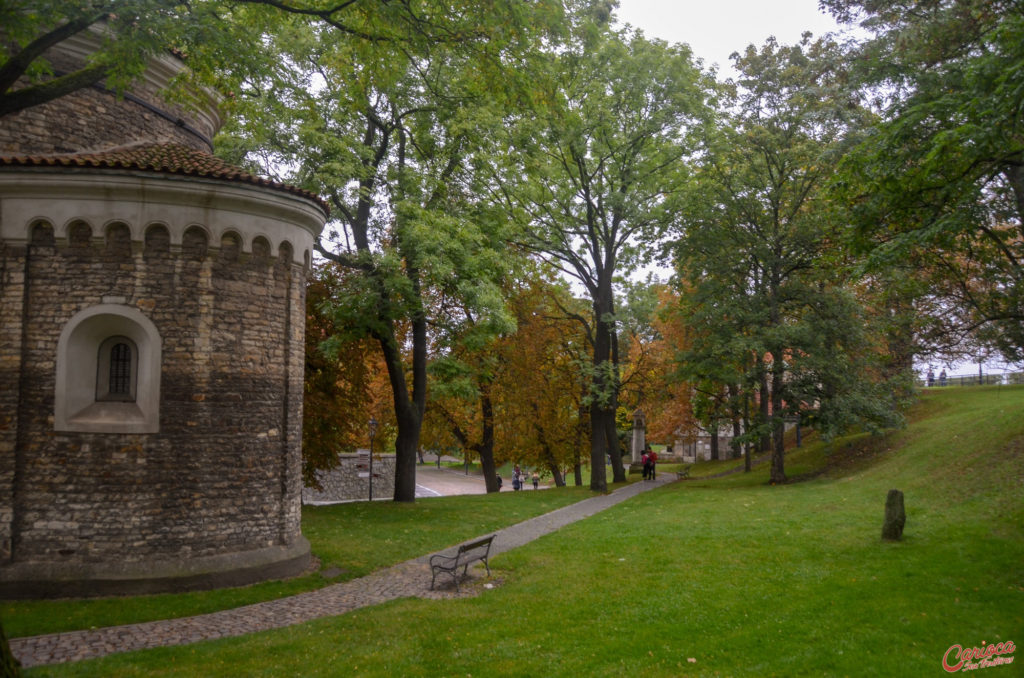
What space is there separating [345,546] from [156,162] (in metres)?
8.31

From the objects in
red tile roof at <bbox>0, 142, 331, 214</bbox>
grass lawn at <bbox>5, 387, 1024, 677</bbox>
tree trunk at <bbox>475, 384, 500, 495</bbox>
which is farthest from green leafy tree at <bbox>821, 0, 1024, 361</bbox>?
tree trunk at <bbox>475, 384, 500, 495</bbox>

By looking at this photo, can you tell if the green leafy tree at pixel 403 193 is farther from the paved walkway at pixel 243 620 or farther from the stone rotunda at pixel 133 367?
the paved walkway at pixel 243 620

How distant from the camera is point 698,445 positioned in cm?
4472

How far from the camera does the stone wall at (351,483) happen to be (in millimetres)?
32219

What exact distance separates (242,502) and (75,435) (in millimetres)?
2730

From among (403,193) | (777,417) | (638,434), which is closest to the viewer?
(403,193)

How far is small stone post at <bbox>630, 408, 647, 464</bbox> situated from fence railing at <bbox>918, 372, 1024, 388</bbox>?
529 inches

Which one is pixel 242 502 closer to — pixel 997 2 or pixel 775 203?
pixel 997 2

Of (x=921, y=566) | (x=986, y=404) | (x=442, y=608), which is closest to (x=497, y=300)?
(x=442, y=608)

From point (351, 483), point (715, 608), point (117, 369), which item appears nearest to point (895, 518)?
point (715, 608)

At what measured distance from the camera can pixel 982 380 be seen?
3403 cm

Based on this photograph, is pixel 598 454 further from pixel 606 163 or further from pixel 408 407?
pixel 606 163

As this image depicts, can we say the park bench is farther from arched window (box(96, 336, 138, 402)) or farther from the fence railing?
the fence railing

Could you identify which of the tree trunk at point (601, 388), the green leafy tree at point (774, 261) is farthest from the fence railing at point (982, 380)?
the tree trunk at point (601, 388)
